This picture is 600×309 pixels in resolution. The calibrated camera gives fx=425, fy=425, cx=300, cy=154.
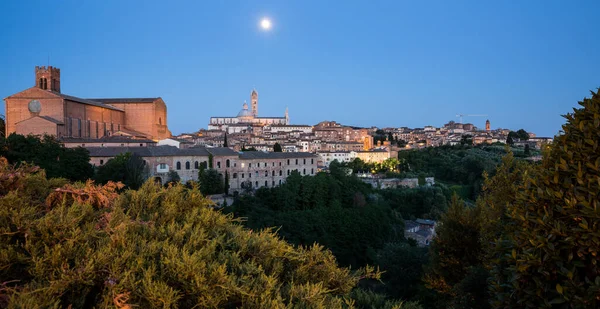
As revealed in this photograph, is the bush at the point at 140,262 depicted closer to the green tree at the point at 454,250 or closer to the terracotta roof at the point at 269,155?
the green tree at the point at 454,250

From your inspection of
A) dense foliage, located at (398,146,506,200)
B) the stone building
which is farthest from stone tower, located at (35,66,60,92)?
dense foliage, located at (398,146,506,200)

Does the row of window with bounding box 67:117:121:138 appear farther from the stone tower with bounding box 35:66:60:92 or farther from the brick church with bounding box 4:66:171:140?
the stone tower with bounding box 35:66:60:92

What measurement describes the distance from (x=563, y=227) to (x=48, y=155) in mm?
23121

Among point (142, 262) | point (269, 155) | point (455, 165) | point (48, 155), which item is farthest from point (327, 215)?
point (455, 165)

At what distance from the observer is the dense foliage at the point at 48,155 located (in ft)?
64.8

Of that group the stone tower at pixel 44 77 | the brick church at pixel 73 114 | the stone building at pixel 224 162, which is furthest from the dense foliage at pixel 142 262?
the stone tower at pixel 44 77

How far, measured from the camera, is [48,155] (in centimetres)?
2105

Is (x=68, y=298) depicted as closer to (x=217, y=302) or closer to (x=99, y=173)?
(x=217, y=302)

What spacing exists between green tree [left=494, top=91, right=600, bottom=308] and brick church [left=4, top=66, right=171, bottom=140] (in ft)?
115

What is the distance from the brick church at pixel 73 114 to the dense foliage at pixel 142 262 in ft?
108

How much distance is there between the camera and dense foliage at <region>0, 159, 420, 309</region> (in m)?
2.63

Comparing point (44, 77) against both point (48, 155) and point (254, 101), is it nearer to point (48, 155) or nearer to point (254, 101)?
point (48, 155)

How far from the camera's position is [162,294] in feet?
8.45

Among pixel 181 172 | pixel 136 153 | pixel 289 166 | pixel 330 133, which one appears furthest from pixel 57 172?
pixel 330 133
